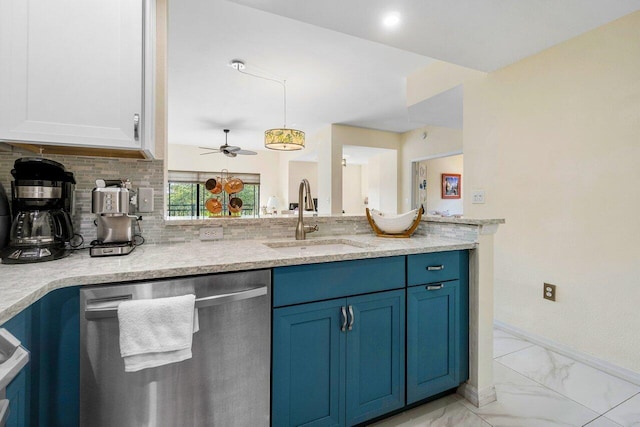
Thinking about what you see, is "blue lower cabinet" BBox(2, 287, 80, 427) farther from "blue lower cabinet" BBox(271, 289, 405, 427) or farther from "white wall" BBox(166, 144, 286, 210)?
"white wall" BBox(166, 144, 286, 210)

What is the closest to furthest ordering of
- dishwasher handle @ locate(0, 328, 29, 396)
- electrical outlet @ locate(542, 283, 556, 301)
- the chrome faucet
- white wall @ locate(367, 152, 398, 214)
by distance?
dishwasher handle @ locate(0, 328, 29, 396) → the chrome faucet → electrical outlet @ locate(542, 283, 556, 301) → white wall @ locate(367, 152, 398, 214)

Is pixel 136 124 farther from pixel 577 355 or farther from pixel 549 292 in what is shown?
pixel 577 355

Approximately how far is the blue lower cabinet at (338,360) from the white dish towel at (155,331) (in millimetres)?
343

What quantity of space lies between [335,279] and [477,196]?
222 centimetres

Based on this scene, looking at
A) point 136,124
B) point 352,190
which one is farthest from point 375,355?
point 352,190

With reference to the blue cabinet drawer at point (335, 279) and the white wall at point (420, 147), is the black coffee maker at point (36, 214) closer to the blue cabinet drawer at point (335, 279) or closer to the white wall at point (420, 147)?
the blue cabinet drawer at point (335, 279)

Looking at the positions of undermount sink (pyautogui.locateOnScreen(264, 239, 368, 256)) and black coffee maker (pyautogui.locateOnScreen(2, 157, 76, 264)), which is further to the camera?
undermount sink (pyautogui.locateOnScreen(264, 239, 368, 256))

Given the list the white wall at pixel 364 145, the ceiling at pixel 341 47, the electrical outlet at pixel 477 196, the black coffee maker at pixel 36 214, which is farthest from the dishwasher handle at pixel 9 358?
the white wall at pixel 364 145

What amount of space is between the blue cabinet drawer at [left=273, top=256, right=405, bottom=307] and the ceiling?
5.04ft

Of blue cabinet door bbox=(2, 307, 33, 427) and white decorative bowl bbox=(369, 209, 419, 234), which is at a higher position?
white decorative bowl bbox=(369, 209, 419, 234)

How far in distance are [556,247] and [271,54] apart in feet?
9.75

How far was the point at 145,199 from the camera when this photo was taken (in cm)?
155

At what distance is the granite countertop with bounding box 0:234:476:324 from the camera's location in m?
0.84

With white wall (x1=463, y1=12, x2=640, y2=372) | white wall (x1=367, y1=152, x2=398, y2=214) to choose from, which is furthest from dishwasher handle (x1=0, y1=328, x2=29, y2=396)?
white wall (x1=367, y1=152, x2=398, y2=214)
